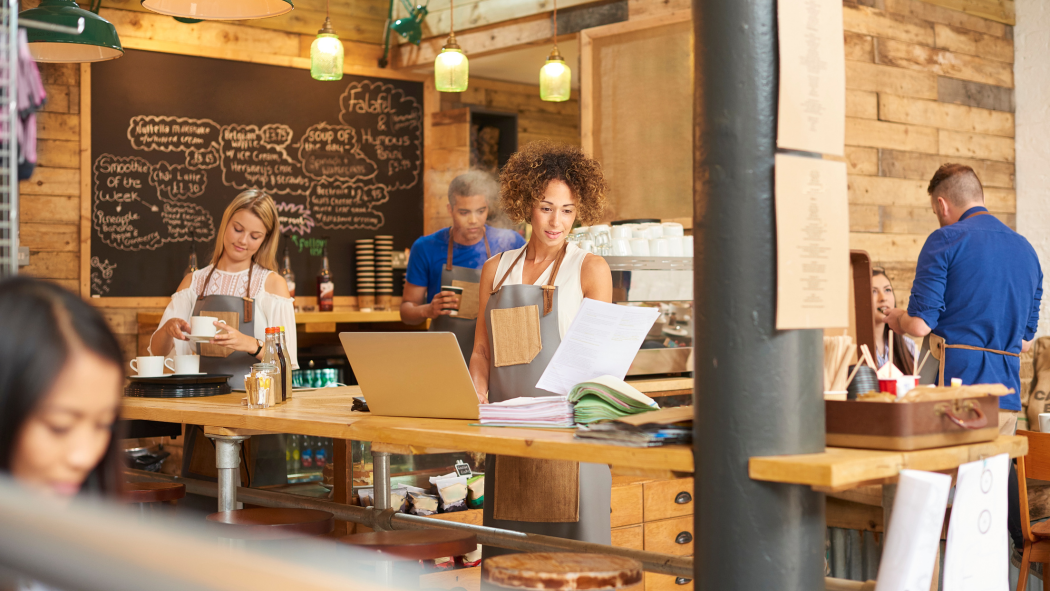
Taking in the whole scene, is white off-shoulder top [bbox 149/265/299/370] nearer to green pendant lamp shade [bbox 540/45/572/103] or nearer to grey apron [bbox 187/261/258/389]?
grey apron [bbox 187/261/258/389]

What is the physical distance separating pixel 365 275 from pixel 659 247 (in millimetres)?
3193

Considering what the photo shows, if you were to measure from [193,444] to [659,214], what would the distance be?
2.60 meters

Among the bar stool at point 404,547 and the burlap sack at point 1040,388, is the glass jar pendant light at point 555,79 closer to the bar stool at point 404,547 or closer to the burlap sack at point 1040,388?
the burlap sack at point 1040,388

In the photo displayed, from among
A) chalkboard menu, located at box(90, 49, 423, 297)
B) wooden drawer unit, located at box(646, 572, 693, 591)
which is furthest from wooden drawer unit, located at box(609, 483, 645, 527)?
chalkboard menu, located at box(90, 49, 423, 297)

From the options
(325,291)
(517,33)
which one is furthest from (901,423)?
(325,291)

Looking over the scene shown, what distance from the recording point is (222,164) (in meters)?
6.12

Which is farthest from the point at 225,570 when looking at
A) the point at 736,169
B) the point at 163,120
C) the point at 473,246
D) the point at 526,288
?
the point at 163,120

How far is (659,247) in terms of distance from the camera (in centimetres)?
368

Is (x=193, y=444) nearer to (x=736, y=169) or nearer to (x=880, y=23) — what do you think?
(x=736, y=169)

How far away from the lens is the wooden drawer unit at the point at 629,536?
3.83 meters

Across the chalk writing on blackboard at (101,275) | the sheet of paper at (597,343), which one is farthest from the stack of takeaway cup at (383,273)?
the sheet of paper at (597,343)

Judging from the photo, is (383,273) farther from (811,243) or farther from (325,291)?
(811,243)

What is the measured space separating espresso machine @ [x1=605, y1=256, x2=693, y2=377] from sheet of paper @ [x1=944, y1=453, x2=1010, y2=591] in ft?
5.76

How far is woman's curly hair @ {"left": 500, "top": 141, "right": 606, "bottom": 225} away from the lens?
267cm
